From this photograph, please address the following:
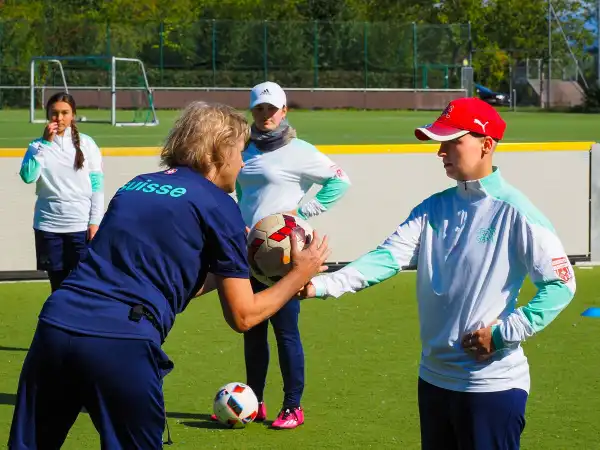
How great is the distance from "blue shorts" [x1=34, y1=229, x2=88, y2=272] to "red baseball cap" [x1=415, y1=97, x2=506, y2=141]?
17.3 feet

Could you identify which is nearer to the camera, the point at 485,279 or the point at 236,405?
the point at 485,279

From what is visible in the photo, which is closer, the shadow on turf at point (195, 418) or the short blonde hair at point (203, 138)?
the short blonde hair at point (203, 138)

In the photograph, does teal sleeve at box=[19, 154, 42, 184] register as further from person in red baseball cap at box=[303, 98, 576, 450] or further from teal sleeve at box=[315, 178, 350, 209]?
person in red baseball cap at box=[303, 98, 576, 450]

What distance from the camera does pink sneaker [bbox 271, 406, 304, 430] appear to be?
24.1ft

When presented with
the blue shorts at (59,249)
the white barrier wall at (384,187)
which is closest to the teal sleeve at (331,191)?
the blue shorts at (59,249)

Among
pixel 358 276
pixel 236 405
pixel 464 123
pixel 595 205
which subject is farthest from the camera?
pixel 595 205

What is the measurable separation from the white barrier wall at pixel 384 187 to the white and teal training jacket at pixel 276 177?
539cm

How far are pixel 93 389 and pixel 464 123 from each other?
171 centimetres

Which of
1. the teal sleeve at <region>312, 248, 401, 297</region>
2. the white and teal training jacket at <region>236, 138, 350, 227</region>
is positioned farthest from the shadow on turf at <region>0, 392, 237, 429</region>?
the teal sleeve at <region>312, 248, 401, 297</region>

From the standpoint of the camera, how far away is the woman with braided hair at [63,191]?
30.6ft

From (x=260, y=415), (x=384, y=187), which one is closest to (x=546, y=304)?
(x=260, y=415)

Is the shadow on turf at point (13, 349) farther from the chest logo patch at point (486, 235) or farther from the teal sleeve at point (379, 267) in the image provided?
the chest logo patch at point (486, 235)

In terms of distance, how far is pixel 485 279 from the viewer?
15.0ft

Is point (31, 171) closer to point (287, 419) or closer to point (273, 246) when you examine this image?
point (287, 419)
